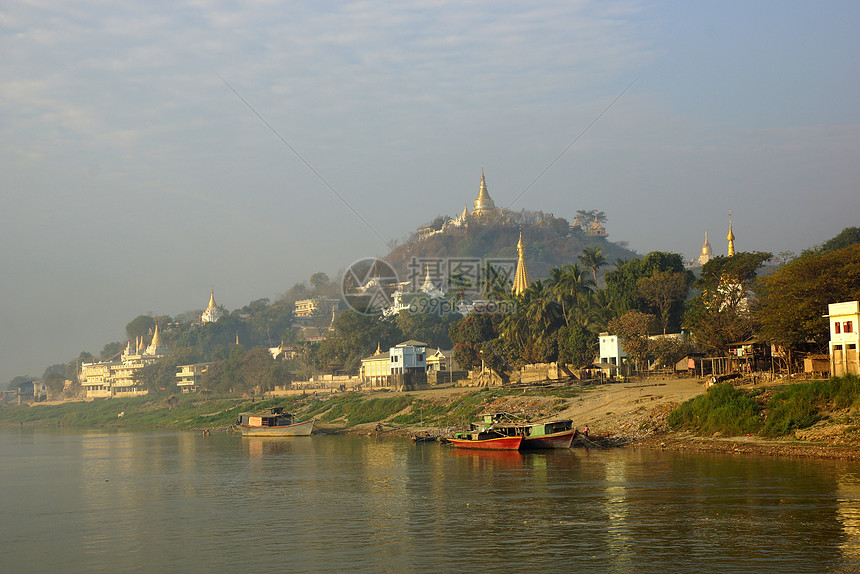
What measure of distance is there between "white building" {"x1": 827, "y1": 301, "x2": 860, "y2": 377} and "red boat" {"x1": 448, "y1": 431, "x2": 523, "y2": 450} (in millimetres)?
18971

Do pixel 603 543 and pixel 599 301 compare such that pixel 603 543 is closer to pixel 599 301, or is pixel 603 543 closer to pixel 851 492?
pixel 851 492

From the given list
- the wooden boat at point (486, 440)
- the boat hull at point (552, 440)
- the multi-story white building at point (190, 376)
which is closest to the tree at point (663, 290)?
the wooden boat at point (486, 440)

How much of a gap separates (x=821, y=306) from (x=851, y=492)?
801 inches

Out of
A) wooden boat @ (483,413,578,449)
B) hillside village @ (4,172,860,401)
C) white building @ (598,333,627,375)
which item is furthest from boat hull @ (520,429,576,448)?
white building @ (598,333,627,375)

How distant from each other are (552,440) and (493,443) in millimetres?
4469

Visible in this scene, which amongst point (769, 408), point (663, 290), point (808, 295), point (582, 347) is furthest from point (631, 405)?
point (663, 290)

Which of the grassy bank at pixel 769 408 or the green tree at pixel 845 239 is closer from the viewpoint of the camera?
the grassy bank at pixel 769 408

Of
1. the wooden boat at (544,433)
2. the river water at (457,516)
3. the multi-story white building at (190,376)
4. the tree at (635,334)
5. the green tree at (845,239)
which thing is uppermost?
the green tree at (845,239)

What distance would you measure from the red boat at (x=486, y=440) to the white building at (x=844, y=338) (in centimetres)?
1897

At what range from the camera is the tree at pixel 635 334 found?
7106 centimetres

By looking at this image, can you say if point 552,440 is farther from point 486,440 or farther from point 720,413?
point 720,413

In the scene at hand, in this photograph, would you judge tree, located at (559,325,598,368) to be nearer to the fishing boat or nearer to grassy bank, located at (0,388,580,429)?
grassy bank, located at (0,388,580,429)

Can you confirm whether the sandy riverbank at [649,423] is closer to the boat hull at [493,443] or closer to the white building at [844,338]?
the white building at [844,338]

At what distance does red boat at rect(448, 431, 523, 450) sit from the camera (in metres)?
53.5
